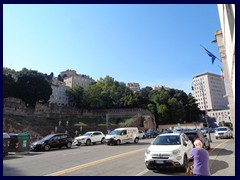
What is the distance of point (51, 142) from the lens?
77.3 feet

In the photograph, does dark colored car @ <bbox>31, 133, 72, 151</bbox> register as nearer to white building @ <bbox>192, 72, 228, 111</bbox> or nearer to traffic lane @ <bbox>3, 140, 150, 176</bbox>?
traffic lane @ <bbox>3, 140, 150, 176</bbox>

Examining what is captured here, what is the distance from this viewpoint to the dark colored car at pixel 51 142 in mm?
22688

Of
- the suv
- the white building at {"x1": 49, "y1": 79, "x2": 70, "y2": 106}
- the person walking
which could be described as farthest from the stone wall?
the person walking

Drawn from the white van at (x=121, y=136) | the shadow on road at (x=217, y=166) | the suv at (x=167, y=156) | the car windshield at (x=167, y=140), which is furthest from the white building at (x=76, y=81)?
the suv at (x=167, y=156)

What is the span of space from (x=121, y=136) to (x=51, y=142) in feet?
26.1

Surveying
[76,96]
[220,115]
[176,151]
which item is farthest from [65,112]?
[220,115]

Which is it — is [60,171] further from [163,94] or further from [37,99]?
[163,94]

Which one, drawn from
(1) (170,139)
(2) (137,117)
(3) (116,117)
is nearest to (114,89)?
(3) (116,117)

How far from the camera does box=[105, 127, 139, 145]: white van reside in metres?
26.8

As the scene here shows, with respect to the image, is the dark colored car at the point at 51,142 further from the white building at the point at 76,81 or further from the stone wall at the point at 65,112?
the white building at the point at 76,81

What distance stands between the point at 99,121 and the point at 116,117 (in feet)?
26.0

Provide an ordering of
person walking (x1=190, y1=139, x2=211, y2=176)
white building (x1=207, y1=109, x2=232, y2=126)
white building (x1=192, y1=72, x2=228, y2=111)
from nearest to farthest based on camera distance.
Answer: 1. person walking (x1=190, y1=139, x2=211, y2=176)
2. white building (x1=207, y1=109, x2=232, y2=126)
3. white building (x1=192, y1=72, x2=228, y2=111)

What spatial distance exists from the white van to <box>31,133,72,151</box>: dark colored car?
4.51 meters

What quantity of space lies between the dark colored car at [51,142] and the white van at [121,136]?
177 inches
